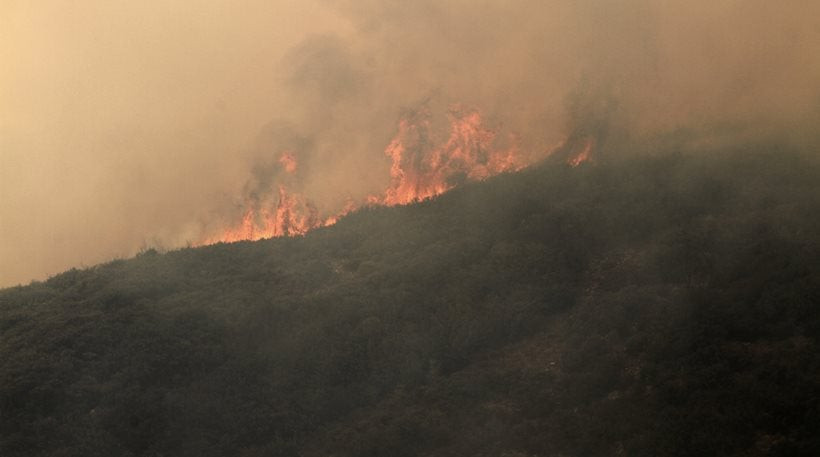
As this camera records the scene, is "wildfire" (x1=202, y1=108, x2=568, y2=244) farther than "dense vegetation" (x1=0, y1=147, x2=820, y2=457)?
Yes

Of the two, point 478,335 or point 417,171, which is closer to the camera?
point 478,335

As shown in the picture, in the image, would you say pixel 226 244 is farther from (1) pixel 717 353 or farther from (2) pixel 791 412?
(2) pixel 791 412

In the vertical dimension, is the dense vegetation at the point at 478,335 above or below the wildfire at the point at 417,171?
below

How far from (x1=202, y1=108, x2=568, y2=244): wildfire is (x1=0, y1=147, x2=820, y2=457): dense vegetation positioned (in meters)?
9.09

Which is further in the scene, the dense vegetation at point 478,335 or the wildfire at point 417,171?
the wildfire at point 417,171

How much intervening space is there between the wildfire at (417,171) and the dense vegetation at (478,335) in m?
9.09

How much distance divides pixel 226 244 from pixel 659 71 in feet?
118

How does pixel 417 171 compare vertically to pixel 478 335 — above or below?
above

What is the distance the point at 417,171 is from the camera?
214ft

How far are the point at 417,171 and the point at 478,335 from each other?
24447 mm

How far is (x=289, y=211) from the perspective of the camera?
66.2m

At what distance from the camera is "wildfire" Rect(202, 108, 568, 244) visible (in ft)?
212

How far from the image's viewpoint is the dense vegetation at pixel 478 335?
3322cm

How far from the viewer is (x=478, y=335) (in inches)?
1683
